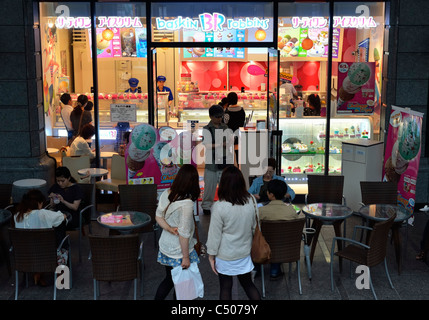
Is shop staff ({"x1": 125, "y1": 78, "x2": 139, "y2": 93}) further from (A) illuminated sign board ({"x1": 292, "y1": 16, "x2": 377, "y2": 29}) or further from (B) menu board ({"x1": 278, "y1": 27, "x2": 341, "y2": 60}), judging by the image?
(A) illuminated sign board ({"x1": 292, "y1": 16, "x2": 377, "y2": 29})

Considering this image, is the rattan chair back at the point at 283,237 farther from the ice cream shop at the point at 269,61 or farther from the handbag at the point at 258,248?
the ice cream shop at the point at 269,61

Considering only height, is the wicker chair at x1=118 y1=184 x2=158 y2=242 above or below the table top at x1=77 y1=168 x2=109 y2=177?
below

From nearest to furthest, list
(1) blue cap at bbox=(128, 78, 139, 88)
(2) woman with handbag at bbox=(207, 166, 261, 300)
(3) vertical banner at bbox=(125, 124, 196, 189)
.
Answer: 1. (2) woman with handbag at bbox=(207, 166, 261, 300)
2. (3) vertical banner at bbox=(125, 124, 196, 189)
3. (1) blue cap at bbox=(128, 78, 139, 88)

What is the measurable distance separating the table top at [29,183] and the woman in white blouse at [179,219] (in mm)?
3602

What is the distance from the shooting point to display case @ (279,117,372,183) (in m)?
10.1

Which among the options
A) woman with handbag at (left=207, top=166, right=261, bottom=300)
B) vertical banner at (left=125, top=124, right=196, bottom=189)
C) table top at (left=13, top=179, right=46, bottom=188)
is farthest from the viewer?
table top at (left=13, top=179, right=46, bottom=188)

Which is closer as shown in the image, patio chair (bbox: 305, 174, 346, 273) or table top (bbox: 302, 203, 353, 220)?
table top (bbox: 302, 203, 353, 220)

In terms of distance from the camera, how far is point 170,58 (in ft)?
40.9

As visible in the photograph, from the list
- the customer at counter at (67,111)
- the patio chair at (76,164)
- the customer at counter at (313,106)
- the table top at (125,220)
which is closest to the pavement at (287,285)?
the table top at (125,220)

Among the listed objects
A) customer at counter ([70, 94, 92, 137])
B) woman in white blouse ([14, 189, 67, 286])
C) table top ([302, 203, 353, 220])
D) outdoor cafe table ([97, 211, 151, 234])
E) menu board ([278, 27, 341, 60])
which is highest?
menu board ([278, 27, 341, 60])

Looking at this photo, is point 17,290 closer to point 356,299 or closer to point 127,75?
point 356,299

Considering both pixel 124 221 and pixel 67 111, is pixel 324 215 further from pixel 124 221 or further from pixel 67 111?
pixel 67 111

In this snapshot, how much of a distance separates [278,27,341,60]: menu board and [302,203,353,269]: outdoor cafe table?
11.3ft

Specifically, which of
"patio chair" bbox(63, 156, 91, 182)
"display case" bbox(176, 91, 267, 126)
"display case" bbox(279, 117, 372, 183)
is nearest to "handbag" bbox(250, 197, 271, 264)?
"patio chair" bbox(63, 156, 91, 182)
